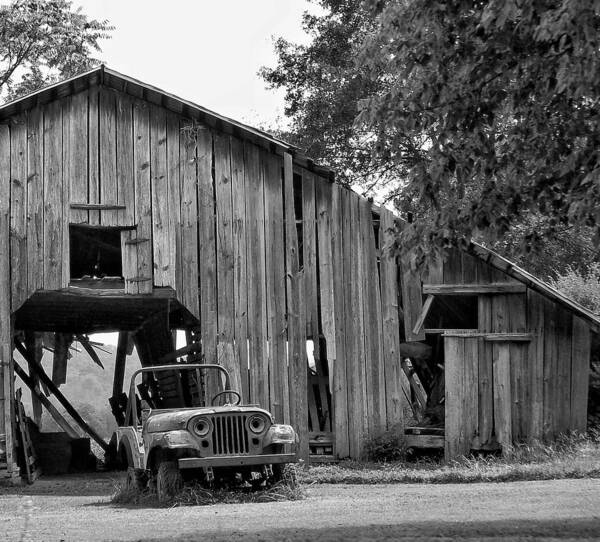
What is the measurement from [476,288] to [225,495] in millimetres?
8433

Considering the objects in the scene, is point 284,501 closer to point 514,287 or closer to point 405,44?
point 405,44

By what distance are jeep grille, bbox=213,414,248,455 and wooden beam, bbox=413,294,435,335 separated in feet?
24.9

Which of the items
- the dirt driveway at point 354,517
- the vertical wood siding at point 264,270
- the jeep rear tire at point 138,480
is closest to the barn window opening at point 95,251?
the vertical wood siding at point 264,270

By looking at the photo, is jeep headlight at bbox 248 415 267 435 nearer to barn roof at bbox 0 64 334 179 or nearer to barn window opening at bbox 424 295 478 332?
barn roof at bbox 0 64 334 179

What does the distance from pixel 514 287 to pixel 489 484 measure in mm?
5503

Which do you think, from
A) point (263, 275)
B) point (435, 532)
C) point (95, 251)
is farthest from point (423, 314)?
point (435, 532)

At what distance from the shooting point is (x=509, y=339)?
19.7 metres

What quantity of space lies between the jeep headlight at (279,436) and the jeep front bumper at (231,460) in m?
0.21

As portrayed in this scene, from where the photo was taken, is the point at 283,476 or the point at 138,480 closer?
the point at 283,476

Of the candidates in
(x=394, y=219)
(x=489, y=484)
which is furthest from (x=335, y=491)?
(x=394, y=219)

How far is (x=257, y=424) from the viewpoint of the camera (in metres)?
12.9

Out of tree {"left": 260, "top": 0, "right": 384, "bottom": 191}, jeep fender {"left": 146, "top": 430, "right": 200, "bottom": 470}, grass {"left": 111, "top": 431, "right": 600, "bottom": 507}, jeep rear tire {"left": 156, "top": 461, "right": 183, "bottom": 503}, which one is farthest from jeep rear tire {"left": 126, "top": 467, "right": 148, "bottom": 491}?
tree {"left": 260, "top": 0, "right": 384, "bottom": 191}

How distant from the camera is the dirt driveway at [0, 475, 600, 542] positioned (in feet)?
29.4

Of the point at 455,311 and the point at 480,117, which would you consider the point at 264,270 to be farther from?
the point at 480,117
